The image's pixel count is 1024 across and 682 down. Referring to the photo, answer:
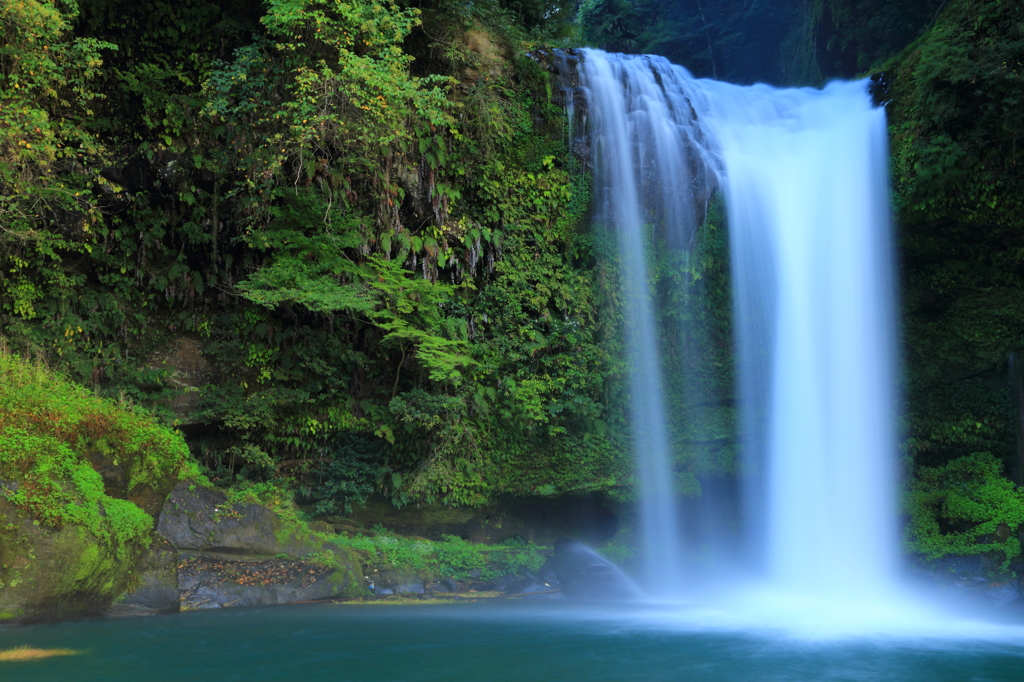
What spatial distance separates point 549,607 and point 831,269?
23.8 ft

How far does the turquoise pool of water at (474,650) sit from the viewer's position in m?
5.79

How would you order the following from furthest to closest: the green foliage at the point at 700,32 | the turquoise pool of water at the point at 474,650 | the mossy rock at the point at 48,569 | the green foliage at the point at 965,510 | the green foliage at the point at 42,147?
the green foliage at the point at 700,32
the green foliage at the point at 965,510
the green foliage at the point at 42,147
the mossy rock at the point at 48,569
the turquoise pool of water at the point at 474,650

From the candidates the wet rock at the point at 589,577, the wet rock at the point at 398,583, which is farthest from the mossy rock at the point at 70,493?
the wet rock at the point at 589,577

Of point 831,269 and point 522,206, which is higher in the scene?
point 522,206

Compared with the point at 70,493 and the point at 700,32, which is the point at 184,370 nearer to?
the point at 70,493

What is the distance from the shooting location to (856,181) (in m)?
12.0

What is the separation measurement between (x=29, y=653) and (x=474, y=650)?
12.4 ft

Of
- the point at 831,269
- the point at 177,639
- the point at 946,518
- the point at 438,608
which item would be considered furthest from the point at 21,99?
the point at 946,518

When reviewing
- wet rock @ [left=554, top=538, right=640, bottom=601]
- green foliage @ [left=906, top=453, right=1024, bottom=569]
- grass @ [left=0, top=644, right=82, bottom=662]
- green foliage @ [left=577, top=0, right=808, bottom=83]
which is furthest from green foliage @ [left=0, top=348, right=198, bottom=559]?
green foliage @ [left=577, top=0, right=808, bottom=83]

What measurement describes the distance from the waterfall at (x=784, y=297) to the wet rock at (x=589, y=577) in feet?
4.60

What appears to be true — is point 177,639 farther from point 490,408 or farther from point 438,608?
point 490,408

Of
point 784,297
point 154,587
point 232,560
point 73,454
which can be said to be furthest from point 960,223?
point 73,454

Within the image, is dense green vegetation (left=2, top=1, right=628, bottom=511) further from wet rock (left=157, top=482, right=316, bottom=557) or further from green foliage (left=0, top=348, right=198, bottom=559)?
green foliage (left=0, top=348, right=198, bottom=559)

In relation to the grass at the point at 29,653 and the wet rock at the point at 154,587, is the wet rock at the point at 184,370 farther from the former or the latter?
the grass at the point at 29,653
